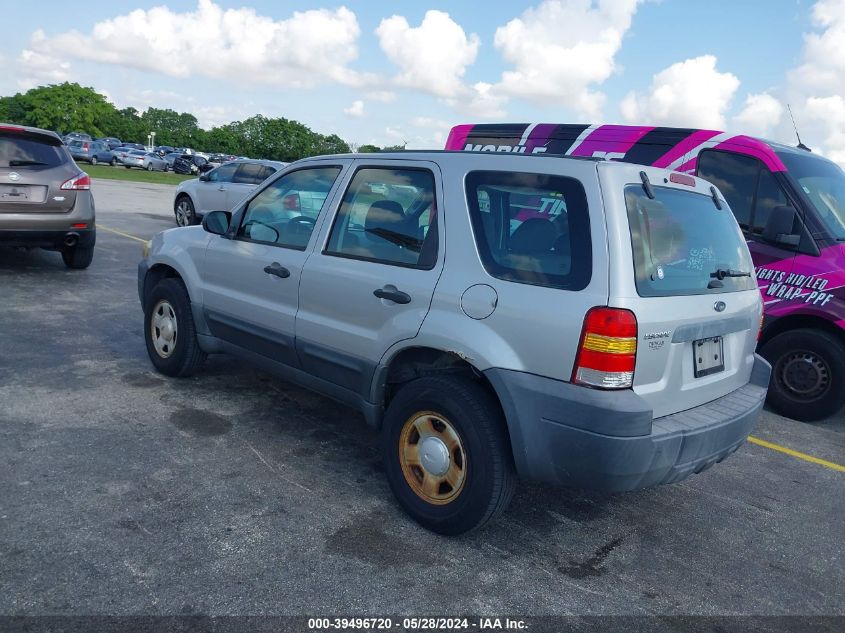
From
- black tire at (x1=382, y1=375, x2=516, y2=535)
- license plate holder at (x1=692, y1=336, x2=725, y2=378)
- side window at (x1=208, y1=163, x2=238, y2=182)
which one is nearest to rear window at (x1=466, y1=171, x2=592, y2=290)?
black tire at (x1=382, y1=375, x2=516, y2=535)

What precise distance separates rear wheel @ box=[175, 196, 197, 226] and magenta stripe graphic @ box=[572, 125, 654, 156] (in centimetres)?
1053

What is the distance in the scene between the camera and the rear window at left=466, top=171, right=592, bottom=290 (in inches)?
115

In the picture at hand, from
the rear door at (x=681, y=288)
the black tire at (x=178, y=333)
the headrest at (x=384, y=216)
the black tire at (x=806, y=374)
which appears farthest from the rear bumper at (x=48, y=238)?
the black tire at (x=806, y=374)

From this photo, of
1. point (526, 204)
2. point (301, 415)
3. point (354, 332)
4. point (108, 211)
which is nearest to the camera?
point (526, 204)

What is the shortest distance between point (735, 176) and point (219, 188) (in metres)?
11.4

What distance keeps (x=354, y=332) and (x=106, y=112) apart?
11994cm

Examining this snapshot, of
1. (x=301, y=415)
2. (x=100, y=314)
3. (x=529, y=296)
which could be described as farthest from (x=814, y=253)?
(x=100, y=314)

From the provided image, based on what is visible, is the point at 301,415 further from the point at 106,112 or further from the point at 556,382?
the point at 106,112

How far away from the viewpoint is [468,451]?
10.2 ft

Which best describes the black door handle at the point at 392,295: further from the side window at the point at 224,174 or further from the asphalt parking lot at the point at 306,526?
the side window at the point at 224,174

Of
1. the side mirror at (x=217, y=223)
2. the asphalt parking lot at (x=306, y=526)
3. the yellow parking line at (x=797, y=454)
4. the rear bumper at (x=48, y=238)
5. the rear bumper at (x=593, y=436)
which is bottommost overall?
the asphalt parking lot at (x=306, y=526)

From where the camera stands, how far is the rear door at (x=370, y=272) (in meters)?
3.42

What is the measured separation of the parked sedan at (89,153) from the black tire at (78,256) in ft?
126

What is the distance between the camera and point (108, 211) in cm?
1648
